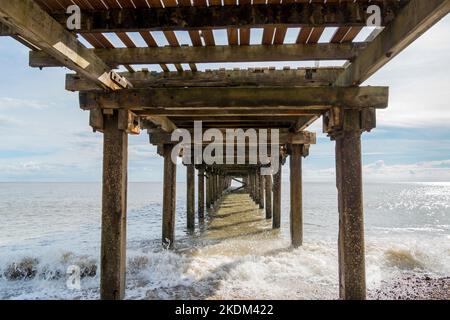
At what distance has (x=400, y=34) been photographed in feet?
9.13

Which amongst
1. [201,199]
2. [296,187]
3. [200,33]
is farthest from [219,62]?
[201,199]

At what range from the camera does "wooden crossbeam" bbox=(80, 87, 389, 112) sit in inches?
165

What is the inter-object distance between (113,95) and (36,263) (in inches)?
215

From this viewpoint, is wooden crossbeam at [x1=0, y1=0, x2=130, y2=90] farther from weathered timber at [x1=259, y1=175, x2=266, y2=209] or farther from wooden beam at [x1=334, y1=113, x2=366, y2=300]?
weathered timber at [x1=259, y1=175, x2=266, y2=209]

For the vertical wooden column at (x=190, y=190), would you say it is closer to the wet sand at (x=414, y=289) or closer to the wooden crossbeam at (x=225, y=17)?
the wet sand at (x=414, y=289)

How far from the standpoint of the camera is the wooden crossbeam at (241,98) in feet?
13.7

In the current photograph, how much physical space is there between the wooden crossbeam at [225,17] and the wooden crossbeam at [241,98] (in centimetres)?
113

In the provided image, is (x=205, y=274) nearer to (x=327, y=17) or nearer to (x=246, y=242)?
(x=246, y=242)

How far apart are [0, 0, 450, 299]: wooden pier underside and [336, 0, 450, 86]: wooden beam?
11 mm

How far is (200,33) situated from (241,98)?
3.16ft

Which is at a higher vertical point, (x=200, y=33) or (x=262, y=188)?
(x=200, y=33)

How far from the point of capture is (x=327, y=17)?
3121 millimetres

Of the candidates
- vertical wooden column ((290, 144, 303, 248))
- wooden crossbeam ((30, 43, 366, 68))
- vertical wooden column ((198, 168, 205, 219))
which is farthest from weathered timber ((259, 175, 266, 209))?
wooden crossbeam ((30, 43, 366, 68))

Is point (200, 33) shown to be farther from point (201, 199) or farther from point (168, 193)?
point (201, 199)
